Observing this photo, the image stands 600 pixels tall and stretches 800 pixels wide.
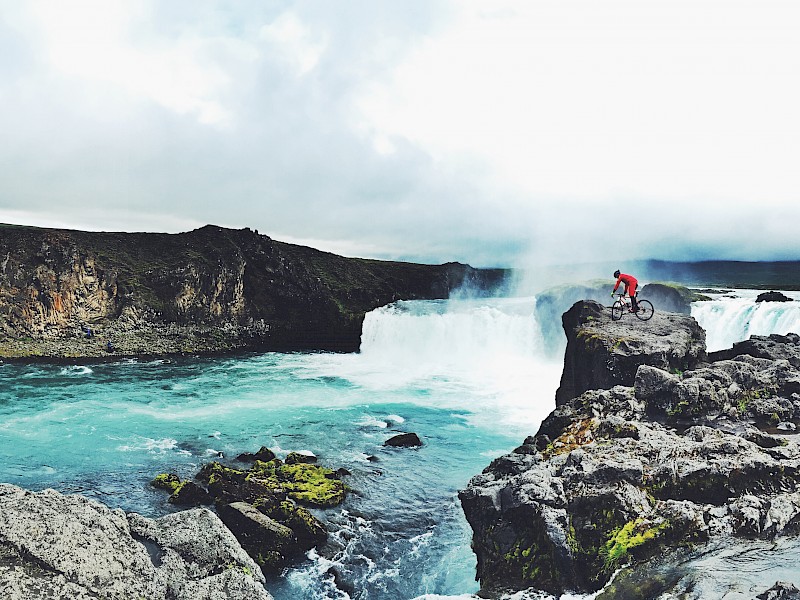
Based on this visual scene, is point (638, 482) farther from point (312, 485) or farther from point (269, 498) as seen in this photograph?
point (312, 485)

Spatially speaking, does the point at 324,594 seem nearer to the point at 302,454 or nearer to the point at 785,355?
the point at 302,454

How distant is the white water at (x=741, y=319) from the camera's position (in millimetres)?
37875

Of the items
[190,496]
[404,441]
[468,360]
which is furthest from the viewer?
[468,360]

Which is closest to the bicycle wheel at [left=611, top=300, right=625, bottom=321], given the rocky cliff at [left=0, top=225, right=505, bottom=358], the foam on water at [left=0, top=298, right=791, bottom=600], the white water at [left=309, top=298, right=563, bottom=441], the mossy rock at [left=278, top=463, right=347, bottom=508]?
the foam on water at [left=0, top=298, right=791, bottom=600]

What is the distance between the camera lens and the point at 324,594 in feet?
50.2

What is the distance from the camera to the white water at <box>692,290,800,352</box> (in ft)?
124

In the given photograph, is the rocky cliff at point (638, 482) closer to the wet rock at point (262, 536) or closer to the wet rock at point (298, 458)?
the wet rock at point (262, 536)

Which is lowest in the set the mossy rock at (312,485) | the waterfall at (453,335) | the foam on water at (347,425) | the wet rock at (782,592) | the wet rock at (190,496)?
the foam on water at (347,425)

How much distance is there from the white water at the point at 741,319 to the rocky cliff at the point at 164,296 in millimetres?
44332

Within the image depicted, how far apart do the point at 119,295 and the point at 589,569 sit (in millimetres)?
67314

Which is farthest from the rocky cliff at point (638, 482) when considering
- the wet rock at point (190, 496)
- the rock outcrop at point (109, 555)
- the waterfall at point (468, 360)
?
the waterfall at point (468, 360)

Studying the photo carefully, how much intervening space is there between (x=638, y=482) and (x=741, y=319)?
1409 inches

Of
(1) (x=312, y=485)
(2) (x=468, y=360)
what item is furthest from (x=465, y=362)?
(1) (x=312, y=485)

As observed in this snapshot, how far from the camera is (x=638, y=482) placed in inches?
442
